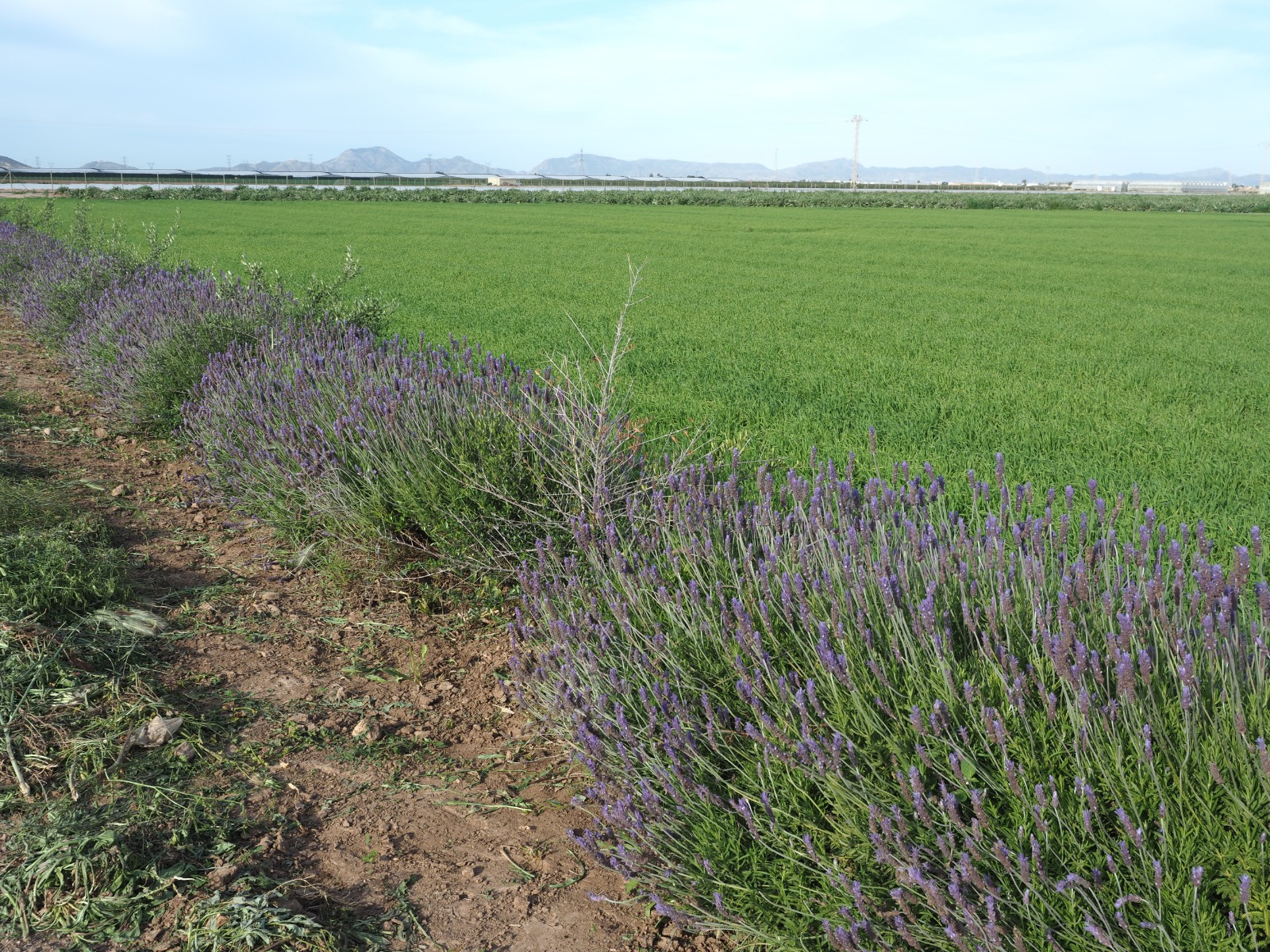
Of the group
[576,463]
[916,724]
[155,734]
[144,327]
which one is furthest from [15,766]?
[144,327]

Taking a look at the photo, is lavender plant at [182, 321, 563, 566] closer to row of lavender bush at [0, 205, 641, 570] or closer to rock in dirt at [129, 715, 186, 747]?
row of lavender bush at [0, 205, 641, 570]

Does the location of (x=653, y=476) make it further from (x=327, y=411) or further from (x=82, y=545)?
(x=82, y=545)

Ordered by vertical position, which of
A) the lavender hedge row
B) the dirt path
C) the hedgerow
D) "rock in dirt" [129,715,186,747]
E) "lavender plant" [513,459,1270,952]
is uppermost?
the hedgerow

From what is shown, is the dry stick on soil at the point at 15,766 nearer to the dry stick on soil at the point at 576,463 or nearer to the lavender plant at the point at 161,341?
the dry stick on soil at the point at 576,463

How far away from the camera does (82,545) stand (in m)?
4.40

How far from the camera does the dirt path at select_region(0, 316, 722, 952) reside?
245 cm

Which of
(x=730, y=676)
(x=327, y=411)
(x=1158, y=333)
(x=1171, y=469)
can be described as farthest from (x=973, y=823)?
(x=1158, y=333)

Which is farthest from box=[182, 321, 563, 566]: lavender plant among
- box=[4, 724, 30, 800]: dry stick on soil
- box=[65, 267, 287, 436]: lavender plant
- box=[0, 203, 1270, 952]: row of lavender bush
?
box=[4, 724, 30, 800]: dry stick on soil

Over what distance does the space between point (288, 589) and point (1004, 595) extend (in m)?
3.49

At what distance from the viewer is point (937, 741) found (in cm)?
198

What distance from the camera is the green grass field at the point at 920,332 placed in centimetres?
684

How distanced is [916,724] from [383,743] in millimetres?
2065

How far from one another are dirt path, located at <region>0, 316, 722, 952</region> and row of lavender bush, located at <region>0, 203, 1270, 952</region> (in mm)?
245

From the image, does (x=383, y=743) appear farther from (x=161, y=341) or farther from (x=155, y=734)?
(x=161, y=341)
